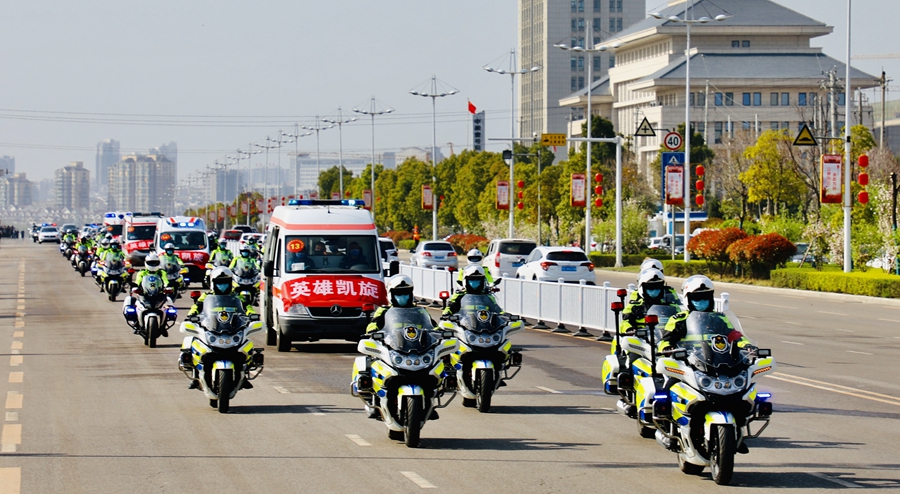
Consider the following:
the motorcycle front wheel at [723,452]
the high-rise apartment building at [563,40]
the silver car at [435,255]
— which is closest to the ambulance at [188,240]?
the silver car at [435,255]

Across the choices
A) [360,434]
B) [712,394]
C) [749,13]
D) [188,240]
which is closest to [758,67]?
[749,13]

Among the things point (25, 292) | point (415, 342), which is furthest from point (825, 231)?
point (415, 342)

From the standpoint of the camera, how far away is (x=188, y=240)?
4103 cm

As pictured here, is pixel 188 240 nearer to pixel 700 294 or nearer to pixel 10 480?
pixel 10 480

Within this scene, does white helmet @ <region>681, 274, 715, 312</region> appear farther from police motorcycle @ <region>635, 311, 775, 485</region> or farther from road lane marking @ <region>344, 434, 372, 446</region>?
road lane marking @ <region>344, 434, 372, 446</region>

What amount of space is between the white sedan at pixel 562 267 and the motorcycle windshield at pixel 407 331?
2581 centimetres

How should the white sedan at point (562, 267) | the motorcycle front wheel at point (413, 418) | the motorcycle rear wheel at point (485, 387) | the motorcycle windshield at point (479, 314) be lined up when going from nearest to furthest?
the motorcycle front wheel at point (413, 418), the motorcycle rear wheel at point (485, 387), the motorcycle windshield at point (479, 314), the white sedan at point (562, 267)

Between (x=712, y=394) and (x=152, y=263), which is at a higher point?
(x=152, y=263)

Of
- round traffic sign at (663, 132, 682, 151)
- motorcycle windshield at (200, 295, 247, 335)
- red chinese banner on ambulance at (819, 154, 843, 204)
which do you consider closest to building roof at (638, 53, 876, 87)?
round traffic sign at (663, 132, 682, 151)

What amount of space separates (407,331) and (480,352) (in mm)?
2740

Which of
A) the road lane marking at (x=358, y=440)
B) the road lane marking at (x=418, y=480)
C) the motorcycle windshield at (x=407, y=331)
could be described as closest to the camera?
the road lane marking at (x=418, y=480)

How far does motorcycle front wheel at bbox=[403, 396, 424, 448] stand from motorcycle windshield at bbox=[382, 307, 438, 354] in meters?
0.43

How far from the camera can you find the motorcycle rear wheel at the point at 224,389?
532 inches

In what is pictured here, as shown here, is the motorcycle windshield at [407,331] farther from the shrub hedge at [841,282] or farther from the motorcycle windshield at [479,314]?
the shrub hedge at [841,282]
